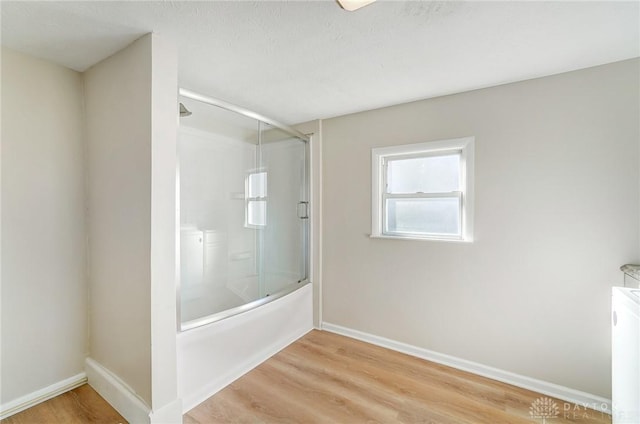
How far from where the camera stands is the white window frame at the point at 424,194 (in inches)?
85.4

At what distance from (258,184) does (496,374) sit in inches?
103

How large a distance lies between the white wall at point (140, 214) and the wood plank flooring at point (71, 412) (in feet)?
0.67

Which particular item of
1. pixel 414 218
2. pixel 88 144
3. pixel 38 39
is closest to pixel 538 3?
pixel 414 218

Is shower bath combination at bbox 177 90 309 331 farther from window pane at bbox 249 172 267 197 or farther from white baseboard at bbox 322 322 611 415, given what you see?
white baseboard at bbox 322 322 611 415

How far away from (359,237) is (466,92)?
1567 mm

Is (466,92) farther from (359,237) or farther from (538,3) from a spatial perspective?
(359,237)

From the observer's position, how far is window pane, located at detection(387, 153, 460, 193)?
7.53ft

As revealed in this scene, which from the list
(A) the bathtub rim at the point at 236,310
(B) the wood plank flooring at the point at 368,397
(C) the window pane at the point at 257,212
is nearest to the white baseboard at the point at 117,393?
(B) the wood plank flooring at the point at 368,397

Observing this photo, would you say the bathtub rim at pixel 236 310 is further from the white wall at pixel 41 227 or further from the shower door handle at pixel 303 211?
the white wall at pixel 41 227

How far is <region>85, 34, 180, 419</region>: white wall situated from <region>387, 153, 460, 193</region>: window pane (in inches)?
74.2

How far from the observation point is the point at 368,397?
1854 mm

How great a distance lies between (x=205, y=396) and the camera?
1.83 metres

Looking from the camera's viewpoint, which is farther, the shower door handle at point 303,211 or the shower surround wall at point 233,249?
the shower door handle at point 303,211

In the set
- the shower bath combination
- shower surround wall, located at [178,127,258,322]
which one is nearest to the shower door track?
the shower bath combination
